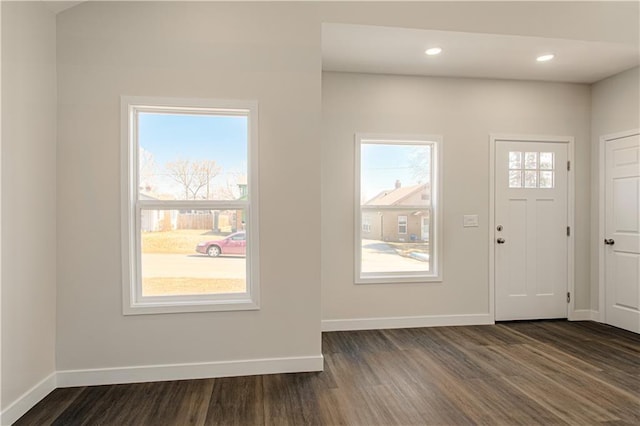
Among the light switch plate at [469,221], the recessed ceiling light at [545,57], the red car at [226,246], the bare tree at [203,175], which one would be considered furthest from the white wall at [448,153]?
the bare tree at [203,175]

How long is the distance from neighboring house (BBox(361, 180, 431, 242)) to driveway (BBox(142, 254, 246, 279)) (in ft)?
5.19

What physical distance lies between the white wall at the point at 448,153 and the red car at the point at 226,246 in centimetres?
113

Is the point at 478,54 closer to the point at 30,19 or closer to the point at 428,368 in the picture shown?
the point at 428,368

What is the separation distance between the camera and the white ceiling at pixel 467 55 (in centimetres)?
292

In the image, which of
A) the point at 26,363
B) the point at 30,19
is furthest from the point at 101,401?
the point at 30,19

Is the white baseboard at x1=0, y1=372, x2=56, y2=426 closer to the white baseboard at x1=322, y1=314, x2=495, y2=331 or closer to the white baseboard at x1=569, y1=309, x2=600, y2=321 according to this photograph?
the white baseboard at x1=322, y1=314, x2=495, y2=331

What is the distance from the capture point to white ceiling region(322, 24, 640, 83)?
292 centimetres

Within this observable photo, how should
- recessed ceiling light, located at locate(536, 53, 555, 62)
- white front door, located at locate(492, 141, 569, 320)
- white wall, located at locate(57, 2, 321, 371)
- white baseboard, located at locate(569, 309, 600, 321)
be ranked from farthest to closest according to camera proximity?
white baseboard, located at locate(569, 309, 600, 321)
white front door, located at locate(492, 141, 569, 320)
recessed ceiling light, located at locate(536, 53, 555, 62)
white wall, located at locate(57, 2, 321, 371)

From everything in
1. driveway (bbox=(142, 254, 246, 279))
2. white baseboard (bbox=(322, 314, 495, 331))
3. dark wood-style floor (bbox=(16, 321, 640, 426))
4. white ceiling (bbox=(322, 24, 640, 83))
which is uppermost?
white ceiling (bbox=(322, 24, 640, 83))

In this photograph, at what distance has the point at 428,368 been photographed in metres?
2.78

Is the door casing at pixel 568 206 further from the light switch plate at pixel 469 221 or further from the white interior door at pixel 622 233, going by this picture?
the white interior door at pixel 622 233

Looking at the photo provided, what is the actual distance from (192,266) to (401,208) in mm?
2293

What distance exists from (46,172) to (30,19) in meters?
0.99

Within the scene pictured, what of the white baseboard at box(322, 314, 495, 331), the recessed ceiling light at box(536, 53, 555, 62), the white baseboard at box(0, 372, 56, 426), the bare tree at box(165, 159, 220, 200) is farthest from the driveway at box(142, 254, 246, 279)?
the recessed ceiling light at box(536, 53, 555, 62)
